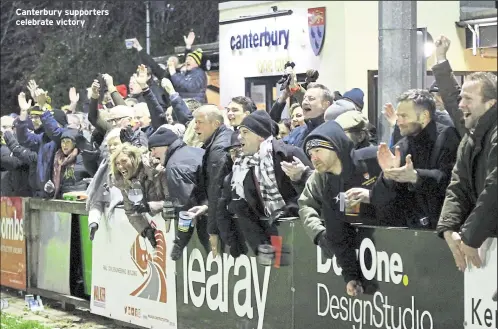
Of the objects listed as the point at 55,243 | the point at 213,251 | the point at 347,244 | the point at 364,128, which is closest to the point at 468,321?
the point at 347,244

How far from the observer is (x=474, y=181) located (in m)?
6.19

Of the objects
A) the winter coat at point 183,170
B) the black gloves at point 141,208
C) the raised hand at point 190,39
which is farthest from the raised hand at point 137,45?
the winter coat at point 183,170

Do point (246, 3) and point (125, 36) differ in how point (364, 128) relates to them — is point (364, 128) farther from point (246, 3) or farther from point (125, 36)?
point (125, 36)

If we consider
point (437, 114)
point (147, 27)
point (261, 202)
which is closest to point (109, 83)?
point (147, 27)

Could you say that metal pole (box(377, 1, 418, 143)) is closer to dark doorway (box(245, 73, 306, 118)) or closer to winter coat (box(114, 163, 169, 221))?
dark doorway (box(245, 73, 306, 118))

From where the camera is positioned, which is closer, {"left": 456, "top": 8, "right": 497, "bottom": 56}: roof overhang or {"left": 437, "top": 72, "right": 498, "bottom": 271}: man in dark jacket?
{"left": 456, "top": 8, "right": 497, "bottom": 56}: roof overhang

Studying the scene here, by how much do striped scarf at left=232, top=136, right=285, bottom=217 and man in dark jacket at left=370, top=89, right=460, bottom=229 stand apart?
1308 millimetres

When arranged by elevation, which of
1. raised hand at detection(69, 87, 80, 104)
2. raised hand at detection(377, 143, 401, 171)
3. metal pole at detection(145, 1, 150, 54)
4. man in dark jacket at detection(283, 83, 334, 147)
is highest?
metal pole at detection(145, 1, 150, 54)

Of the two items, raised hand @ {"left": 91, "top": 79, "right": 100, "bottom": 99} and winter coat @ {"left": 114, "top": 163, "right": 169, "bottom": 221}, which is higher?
raised hand @ {"left": 91, "top": 79, "right": 100, "bottom": 99}

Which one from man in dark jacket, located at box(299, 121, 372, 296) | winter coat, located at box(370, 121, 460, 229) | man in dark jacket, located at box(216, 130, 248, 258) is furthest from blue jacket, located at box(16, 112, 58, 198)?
winter coat, located at box(370, 121, 460, 229)

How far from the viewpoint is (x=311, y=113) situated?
835 centimetres

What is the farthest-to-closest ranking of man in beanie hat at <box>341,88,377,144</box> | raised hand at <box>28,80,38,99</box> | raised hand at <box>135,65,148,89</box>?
1. raised hand at <box>28,80,38,99</box>
2. raised hand at <box>135,65,148,89</box>
3. man in beanie hat at <box>341,88,377,144</box>

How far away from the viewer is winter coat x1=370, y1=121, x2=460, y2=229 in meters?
6.73

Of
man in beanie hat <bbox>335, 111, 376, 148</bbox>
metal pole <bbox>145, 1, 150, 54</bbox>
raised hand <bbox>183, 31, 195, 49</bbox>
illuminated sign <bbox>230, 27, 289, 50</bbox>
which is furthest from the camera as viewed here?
metal pole <bbox>145, 1, 150, 54</bbox>
